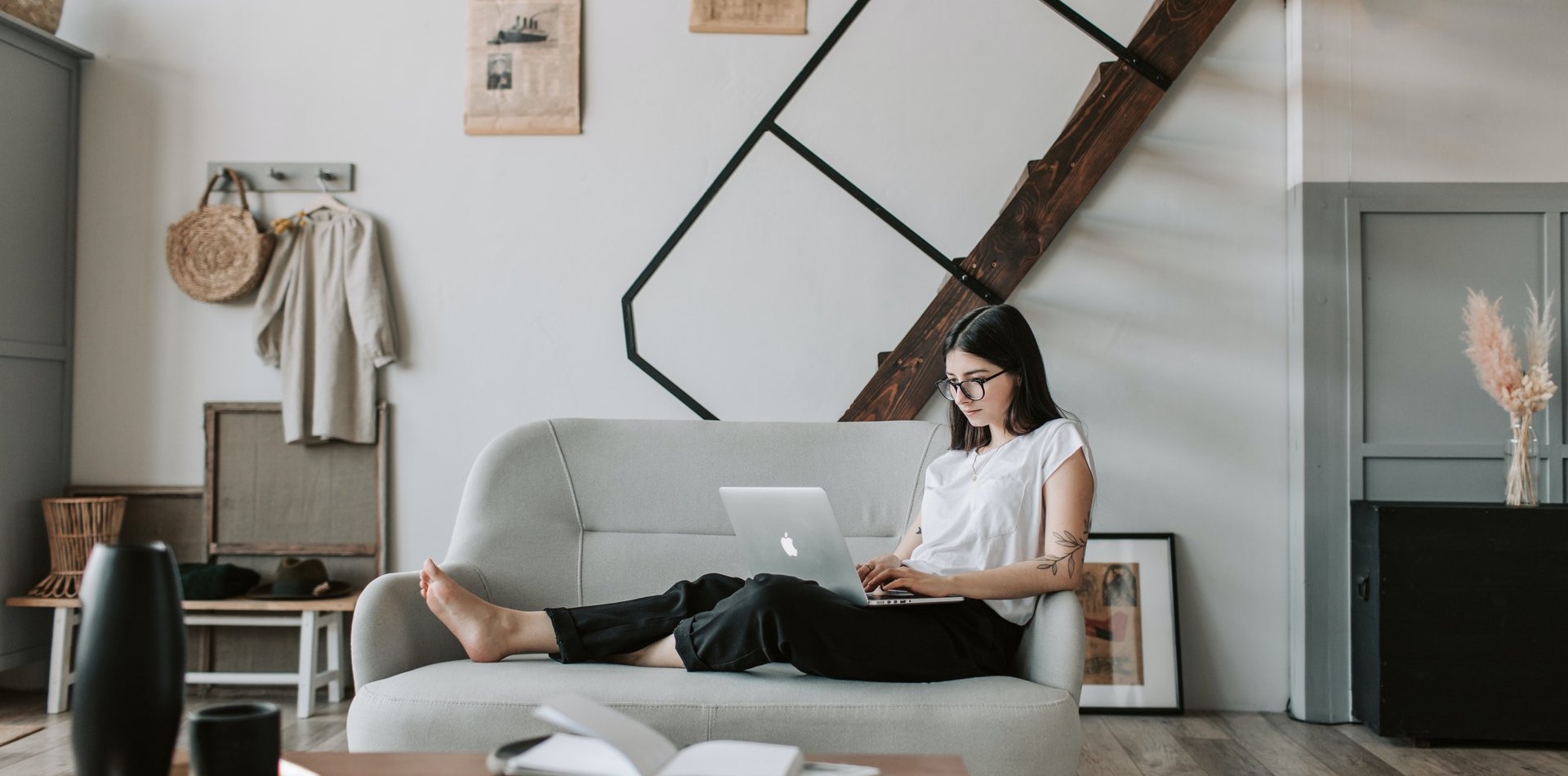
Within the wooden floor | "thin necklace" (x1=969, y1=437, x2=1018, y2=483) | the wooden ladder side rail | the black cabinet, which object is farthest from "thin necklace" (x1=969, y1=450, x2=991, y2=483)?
the black cabinet

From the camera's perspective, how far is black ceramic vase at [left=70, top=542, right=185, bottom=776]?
0.94 m

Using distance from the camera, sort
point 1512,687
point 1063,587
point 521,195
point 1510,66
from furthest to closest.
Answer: point 521,195, point 1510,66, point 1512,687, point 1063,587

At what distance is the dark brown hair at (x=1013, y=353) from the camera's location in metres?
2.10

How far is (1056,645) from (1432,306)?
1.95m

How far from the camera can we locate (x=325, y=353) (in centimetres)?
326

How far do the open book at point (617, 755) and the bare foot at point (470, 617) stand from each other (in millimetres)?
857

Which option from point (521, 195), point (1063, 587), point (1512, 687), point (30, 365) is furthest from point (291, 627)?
point (1512, 687)

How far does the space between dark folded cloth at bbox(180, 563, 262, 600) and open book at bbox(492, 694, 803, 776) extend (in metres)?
2.38

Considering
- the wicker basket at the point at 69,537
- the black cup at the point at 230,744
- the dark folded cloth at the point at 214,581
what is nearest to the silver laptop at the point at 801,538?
the black cup at the point at 230,744

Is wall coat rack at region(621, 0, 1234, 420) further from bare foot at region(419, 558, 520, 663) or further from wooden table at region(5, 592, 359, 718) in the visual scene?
wooden table at region(5, 592, 359, 718)

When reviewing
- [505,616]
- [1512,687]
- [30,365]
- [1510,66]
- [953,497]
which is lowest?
[1512,687]

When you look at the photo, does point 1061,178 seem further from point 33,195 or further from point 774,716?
point 33,195

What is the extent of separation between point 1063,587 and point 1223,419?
4.78 ft

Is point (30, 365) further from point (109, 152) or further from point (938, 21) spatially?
point (938, 21)
